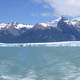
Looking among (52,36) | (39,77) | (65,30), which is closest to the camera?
(39,77)

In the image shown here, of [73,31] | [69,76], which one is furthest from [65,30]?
[69,76]

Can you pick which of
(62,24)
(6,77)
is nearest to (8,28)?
(62,24)

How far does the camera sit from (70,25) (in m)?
181

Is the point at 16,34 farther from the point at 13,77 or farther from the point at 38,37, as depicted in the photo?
the point at 13,77

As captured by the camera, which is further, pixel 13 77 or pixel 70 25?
pixel 70 25

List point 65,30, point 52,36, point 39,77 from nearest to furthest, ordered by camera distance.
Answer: point 39,77, point 52,36, point 65,30

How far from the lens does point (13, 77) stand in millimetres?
10836

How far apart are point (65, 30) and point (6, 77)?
6421 inches

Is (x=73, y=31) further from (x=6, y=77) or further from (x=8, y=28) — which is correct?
(x=6, y=77)

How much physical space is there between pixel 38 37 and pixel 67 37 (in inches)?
605

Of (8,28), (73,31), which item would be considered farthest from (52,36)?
(8,28)

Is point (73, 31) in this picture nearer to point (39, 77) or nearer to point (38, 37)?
point (38, 37)

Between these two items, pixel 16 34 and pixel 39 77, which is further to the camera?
pixel 16 34

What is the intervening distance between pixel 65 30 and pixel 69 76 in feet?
534
